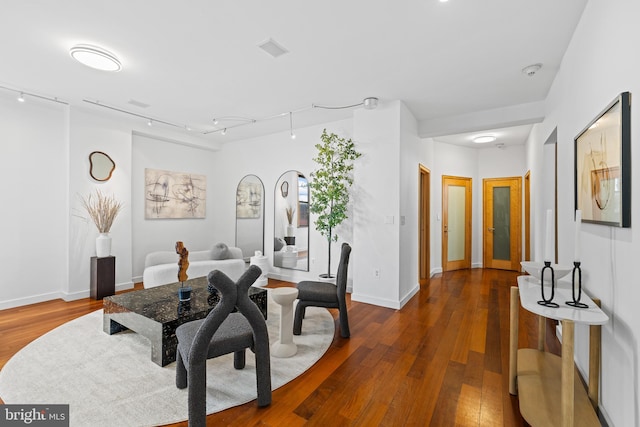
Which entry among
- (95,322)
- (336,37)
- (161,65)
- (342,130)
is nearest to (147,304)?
(95,322)

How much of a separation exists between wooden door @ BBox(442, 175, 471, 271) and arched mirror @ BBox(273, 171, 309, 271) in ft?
9.94

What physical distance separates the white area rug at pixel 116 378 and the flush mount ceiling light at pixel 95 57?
8.75ft

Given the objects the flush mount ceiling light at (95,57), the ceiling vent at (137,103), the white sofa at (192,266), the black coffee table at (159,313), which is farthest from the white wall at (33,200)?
the black coffee table at (159,313)

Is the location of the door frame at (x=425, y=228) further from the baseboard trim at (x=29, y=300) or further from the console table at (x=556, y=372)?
the baseboard trim at (x=29, y=300)

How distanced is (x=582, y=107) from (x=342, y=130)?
3.02 m

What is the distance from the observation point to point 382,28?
91.8 inches

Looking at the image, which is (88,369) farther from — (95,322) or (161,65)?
(161,65)

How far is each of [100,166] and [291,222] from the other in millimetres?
3070

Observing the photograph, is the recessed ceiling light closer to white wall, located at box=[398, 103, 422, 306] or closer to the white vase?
white wall, located at box=[398, 103, 422, 306]

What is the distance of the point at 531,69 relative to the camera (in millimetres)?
2930

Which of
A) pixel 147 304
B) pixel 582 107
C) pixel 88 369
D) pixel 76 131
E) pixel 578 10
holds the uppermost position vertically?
pixel 578 10

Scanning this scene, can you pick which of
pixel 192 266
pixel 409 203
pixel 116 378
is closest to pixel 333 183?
pixel 409 203

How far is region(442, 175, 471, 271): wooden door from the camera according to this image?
6.20 m

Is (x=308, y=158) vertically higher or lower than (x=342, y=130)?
lower
